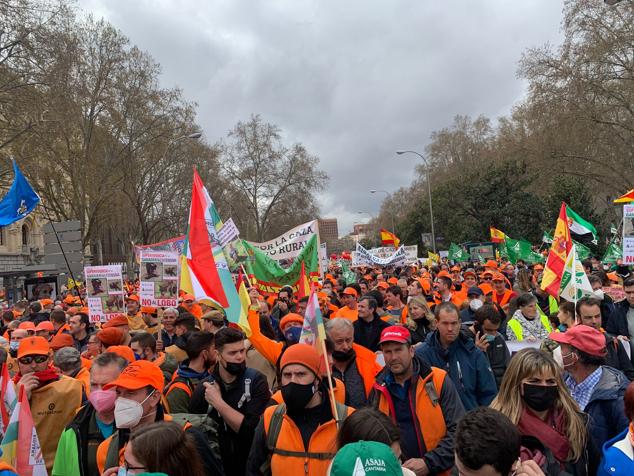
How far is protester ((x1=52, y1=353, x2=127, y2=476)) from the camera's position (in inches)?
123

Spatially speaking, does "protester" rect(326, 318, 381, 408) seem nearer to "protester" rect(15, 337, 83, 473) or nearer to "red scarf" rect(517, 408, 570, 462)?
"red scarf" rect(517, 408, 570, 462)

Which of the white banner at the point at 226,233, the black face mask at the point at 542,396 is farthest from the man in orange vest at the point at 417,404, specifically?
the white banner at the point at 226,233

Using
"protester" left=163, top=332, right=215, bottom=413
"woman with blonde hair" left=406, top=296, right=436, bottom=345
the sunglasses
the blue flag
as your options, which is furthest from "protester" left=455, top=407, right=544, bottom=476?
the blue flag

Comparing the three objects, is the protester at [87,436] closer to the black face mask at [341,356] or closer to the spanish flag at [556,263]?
the black face mask at [341,356]

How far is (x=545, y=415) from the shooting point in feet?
9.41

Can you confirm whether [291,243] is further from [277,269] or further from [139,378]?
[139,378]

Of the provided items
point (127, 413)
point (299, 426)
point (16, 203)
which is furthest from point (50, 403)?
point (16, 203)

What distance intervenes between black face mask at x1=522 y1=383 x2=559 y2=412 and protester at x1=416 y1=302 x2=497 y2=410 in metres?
1.10

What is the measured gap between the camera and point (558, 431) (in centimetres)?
279

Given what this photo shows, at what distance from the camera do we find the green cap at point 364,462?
187 cm

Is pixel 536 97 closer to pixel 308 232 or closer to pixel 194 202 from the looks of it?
pixel 308 232

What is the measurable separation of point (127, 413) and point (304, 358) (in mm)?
939

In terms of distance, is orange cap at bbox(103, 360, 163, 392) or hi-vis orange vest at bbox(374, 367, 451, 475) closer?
orange cap at bbox(103, 360, 163, 392)

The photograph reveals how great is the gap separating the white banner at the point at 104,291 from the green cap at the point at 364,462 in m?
7.58
